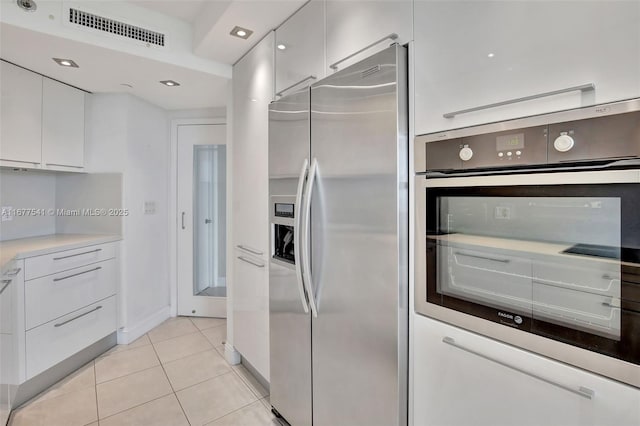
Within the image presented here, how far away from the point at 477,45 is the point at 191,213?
3.38m

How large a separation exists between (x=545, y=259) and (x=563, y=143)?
31cm

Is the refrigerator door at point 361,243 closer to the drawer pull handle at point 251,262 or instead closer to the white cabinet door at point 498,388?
the white cabinet door at point 498,388

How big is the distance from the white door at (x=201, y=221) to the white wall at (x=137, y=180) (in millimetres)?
183

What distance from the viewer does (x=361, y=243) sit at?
1.33 meters

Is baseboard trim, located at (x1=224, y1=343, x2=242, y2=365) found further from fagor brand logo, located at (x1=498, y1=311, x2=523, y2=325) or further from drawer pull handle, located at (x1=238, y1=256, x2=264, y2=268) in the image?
fagor brand logo, located at (x1=498, y1=311, x2=523, y2=325)

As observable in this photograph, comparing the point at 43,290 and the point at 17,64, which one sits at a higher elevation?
the point at 17,64

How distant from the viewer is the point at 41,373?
2230mm

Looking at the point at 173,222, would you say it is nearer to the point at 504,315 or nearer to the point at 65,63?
the point at 65,63

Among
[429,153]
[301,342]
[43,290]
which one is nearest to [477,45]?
[429,153]

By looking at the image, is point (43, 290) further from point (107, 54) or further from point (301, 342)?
point (301, 342)

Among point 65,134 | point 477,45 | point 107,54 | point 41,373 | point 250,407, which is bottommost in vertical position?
point 250,407

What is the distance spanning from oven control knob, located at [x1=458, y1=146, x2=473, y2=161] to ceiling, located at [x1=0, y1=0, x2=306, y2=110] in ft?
4.25

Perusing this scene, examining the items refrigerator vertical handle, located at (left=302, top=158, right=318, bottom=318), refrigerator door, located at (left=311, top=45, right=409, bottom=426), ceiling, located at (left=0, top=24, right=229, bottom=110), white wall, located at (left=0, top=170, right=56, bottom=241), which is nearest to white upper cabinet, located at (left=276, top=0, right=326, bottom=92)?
refrigerator door, located at (left=311, top=45, right=409, bottom=426)

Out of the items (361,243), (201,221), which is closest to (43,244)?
(201,221)
